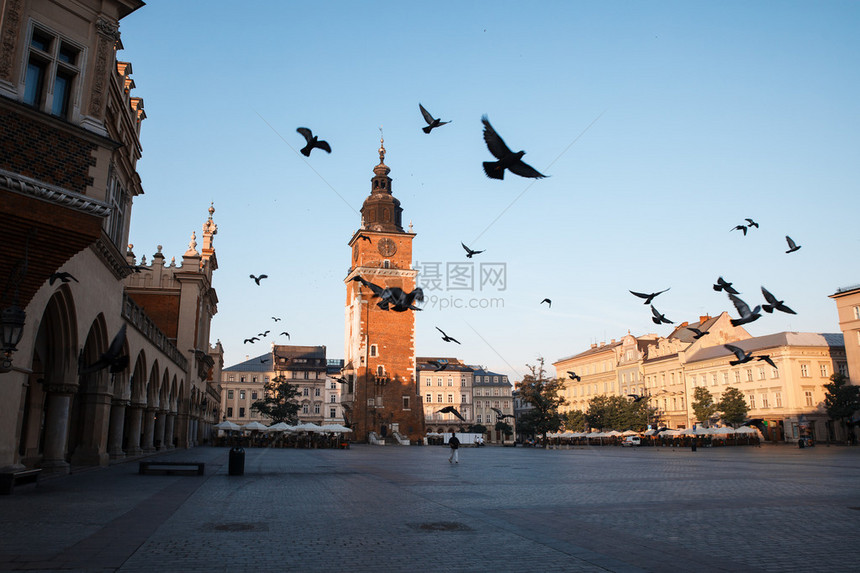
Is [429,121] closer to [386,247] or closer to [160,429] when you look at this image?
[160,429]

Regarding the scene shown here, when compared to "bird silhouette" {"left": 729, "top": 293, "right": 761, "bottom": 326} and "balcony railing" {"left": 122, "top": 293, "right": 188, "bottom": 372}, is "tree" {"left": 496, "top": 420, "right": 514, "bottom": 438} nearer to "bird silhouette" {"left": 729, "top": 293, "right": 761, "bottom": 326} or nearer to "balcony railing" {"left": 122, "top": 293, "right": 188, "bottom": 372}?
"balcony railing" {"left": 122, "top": 293, "right": 188, "bottom": 372}

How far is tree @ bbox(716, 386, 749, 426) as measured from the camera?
6994cm

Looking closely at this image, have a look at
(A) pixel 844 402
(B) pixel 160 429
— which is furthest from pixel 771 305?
(A) pixel 844 402

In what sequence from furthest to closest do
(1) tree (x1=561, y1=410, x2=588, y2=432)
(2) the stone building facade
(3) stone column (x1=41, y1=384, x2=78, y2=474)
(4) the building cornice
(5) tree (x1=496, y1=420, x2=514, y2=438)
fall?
(5) tree (x1=496, y1=420, x2=514, y2=438), (1) tree (x1=561, y1=410, x2=588, y2=432), (3) stone column (x1=41, y1=384, x2=78, y2=474), (2) the stone building facade, (4) the building cornice

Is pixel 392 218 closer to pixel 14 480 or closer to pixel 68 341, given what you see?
pixel 68 341

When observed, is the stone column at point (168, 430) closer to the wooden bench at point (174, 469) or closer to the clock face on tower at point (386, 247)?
the wooden bench at point (174, 469)

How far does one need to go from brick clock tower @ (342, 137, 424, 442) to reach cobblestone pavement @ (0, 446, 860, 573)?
66.5 metres

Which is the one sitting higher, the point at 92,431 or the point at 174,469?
the point at 92,431

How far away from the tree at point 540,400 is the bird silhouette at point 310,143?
64953 millimetres

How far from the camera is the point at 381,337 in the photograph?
292 ft

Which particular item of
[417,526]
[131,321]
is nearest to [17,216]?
[417,526]

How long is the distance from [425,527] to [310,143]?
30.7 ft

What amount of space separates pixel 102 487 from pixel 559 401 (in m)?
70.2

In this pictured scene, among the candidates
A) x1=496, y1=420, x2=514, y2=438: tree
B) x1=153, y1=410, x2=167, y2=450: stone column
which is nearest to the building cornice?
x1=153, y1=410, x2=167, y2=450: stone column
